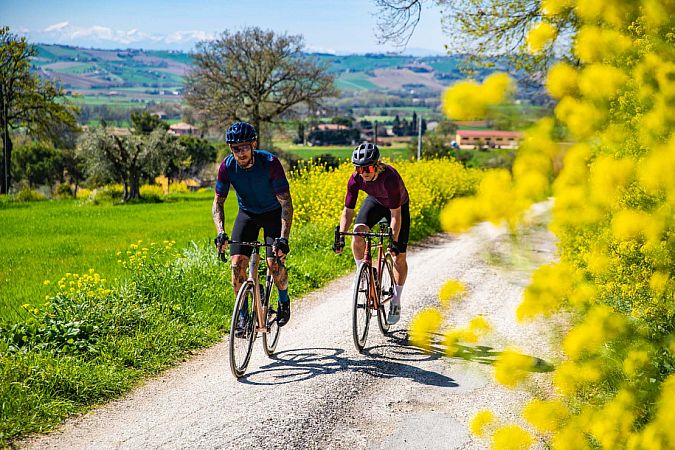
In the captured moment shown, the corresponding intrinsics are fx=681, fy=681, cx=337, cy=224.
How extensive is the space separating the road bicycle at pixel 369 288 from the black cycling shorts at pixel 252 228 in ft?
2.12

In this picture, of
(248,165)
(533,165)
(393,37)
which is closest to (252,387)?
(248,165)

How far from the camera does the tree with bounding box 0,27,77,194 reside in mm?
38781

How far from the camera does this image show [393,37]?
13.0 meters

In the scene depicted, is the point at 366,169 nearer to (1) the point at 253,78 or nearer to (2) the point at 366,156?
(2) the point at 366,156

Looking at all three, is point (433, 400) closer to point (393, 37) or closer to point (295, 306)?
point (295, 306)

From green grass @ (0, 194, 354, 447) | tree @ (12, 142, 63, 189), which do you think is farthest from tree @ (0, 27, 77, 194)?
tree @ (12, 142, 63, 189)

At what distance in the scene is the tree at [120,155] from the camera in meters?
33.2

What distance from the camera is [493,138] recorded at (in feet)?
4.76

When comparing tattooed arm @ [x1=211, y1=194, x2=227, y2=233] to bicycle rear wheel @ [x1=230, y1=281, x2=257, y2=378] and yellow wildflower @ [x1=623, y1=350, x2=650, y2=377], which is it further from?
yellow wildflower @ [x1=623, y1=350, x2=650, y2=377]

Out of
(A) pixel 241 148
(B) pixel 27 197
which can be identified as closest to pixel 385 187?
(A) pixel 241 148

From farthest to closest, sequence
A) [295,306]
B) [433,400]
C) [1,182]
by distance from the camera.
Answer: [1,182] → [295,306] → [433,400]

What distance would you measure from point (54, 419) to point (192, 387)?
3.82 feet

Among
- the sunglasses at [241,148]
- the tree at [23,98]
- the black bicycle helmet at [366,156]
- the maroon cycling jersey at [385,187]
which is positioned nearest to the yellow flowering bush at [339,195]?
the maroon cycling jersey at [385,187]

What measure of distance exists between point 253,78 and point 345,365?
4290 cm
